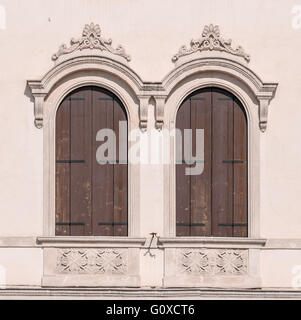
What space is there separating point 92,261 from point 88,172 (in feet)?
5.41

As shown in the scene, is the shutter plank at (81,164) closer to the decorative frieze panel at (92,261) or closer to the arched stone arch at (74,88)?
the arched stone arch at (74,88)

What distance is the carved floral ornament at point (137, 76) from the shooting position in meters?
18.7

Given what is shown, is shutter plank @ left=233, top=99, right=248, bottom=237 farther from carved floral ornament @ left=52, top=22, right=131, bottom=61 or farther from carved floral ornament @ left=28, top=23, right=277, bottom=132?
carved floral ornament @ left=52, top=22, right=131, bottom=61

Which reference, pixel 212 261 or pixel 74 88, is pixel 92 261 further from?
pixel 74 88

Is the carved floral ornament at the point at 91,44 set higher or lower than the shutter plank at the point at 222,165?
higher

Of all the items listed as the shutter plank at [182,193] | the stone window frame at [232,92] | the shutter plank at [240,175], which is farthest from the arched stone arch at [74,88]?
the shutter plank at [240,175]

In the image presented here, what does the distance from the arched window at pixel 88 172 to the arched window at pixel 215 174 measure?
1.13m

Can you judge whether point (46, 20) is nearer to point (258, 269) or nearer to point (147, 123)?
point (147, 123)

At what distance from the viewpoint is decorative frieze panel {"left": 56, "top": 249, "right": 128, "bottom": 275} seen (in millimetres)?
18578

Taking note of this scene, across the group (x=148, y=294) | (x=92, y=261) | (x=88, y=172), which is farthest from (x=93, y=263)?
(x=88, y=172)

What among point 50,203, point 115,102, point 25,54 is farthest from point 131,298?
point 25,54

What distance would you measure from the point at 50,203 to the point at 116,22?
3.57 m

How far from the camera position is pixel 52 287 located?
18422 millimetres

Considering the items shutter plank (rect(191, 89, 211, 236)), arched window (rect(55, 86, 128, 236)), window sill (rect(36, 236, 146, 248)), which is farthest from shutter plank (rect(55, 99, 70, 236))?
shutter plank (rect(191, 89, 211, 236))
